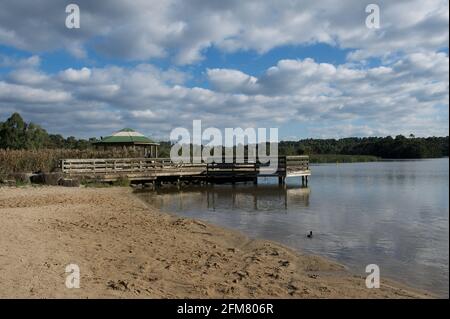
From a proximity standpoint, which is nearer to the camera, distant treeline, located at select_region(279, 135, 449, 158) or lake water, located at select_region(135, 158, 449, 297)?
lake water, located at select_region(135, 158, 449, 297)

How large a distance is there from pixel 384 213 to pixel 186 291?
433 inches

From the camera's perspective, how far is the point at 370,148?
296 ft

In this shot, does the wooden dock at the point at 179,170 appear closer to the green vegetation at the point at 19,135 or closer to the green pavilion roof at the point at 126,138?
the green pavilion roof at the point at 126,138

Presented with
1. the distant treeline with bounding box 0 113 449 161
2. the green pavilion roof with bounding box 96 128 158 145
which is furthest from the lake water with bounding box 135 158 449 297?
the distant treeline with bounding box 0 113 449 161

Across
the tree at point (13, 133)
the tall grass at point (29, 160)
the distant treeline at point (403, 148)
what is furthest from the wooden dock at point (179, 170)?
the distant treeline at point (403, 148)

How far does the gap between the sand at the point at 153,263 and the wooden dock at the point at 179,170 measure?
13827 mm

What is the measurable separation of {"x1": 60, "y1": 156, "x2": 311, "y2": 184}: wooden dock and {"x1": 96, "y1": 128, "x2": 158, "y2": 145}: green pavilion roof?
2107 millimetres

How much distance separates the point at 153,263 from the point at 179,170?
70.0ft

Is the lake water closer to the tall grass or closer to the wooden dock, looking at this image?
the wooden dock

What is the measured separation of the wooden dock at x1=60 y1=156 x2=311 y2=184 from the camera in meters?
25.0

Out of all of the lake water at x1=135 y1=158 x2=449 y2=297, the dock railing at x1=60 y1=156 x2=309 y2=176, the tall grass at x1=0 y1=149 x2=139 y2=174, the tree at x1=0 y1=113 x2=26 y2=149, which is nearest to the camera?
the lake water at x1=135 y1=158 x2=449 y2=297

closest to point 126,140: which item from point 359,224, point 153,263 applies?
point 359,224

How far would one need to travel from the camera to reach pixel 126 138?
29.5 meters
